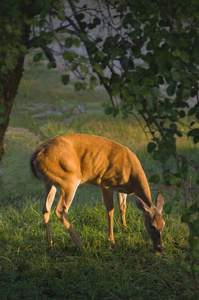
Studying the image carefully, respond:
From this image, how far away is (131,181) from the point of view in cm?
711

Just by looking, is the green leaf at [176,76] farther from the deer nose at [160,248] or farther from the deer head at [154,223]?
the deer nose at [160,248]

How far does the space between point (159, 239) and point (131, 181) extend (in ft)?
3.67

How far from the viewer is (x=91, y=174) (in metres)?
7.07

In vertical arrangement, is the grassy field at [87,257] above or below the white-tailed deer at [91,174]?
below

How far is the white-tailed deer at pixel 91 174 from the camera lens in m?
6.50

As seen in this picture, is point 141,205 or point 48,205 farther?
point 48,205

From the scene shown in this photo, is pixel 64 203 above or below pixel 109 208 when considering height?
above

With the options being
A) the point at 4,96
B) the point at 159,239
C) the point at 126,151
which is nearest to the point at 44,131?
the point at 126,151

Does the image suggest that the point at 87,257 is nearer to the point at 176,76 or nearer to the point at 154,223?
the point at 154,223

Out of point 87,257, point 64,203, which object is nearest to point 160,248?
point 87,257

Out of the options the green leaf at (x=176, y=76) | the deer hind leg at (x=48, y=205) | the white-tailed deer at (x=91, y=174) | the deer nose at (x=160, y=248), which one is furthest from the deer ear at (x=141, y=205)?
the green leaf at (x=176, y=76)

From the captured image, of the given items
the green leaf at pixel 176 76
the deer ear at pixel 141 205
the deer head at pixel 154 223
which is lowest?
the deer head at pixel 154 223

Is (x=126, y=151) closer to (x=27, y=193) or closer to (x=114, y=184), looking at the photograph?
(x=114, y=184)

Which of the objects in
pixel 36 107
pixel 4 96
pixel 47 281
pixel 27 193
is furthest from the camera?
pixel 36 107
